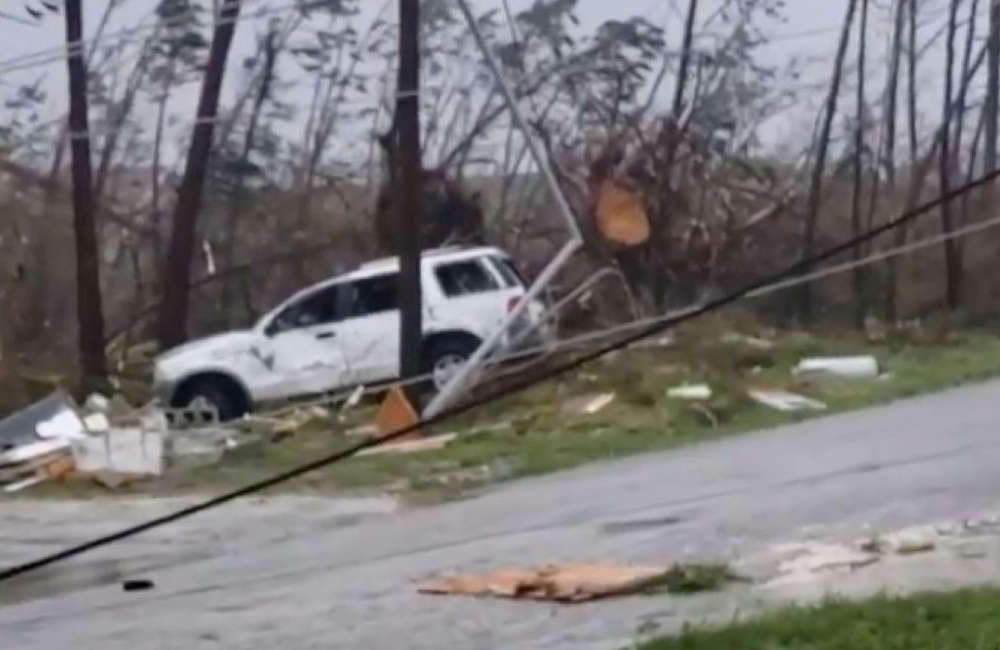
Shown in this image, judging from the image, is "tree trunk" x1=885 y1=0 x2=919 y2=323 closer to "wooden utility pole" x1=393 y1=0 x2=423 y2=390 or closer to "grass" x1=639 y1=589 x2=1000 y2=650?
"wooden utility pole" x1=393 y1=0 x2=423 y2=390

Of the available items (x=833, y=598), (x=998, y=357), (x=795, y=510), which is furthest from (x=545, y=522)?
(x=998, y=357)

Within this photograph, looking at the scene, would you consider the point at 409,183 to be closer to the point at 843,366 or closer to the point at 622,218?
the point at 622,218

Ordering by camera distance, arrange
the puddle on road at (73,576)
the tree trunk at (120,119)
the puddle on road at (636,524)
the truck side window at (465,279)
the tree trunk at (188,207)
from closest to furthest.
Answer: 1. the puddle on road at (73,576)
2. the puddle on road at (636,524)
3. the tree trunk at (120,119)
4. the tree trunk at (188,207)
5. the truck side window at (465,279)

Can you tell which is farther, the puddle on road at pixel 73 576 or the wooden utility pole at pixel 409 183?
the wooden utility pole at pixel 409 183

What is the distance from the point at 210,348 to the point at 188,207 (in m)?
0.67

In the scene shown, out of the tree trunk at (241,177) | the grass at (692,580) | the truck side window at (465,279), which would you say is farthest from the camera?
the truck side window at (465,279)

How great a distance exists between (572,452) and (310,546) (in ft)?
6.30

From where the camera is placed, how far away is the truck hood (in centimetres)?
934

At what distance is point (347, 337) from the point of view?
10.1 m

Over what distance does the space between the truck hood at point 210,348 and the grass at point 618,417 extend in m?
0.44

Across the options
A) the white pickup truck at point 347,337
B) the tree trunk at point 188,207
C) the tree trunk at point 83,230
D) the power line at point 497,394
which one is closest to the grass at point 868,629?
the power line at point 497,394

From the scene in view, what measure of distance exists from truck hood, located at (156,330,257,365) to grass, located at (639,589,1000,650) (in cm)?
392

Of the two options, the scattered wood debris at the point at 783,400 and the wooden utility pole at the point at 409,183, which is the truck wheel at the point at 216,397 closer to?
the wooden utility pole at the point at 409,183

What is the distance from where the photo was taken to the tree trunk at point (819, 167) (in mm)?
9758
